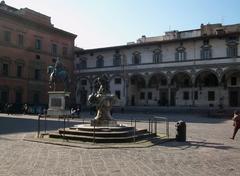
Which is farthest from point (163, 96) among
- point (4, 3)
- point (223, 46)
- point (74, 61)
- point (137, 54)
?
point (4, 3)

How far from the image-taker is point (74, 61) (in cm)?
5031

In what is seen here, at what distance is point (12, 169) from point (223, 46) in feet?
115

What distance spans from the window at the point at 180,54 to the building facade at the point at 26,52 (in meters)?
16.5

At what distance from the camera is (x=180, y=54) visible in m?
41.2

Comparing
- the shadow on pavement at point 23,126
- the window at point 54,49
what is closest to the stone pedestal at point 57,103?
the shadow on pavement at point 23,126

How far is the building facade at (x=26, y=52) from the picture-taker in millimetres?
37781

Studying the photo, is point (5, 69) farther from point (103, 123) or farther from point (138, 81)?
point (103, 123)

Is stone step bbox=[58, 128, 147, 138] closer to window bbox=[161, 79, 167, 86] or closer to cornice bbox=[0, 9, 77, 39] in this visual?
cornice bbox=[0, 9, 77, 39]

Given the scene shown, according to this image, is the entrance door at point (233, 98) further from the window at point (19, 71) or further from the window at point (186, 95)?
the window at point (19, 71)

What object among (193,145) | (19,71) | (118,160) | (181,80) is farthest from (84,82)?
(118,160)

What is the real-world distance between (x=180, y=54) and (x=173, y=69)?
2.11 m

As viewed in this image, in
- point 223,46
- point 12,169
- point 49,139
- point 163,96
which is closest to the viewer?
point 12,169

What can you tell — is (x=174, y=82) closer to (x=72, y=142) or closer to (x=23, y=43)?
(x=23, y=43)

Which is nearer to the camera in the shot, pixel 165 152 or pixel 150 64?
pixel 165 152
